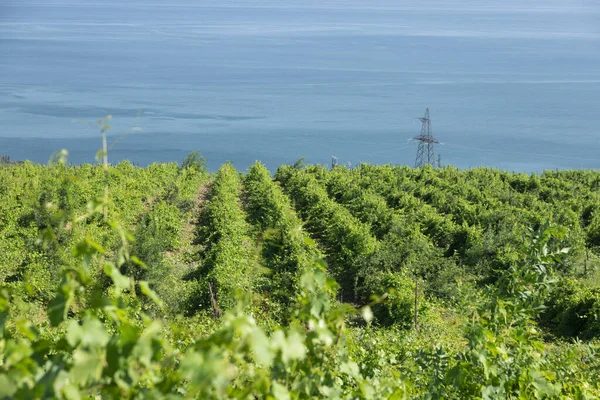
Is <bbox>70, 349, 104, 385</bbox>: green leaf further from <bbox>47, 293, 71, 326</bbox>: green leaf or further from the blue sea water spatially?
the blue sea water

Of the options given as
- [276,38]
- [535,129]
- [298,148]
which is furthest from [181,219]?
[276,38]

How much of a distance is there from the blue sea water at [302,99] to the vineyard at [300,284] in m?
8.85

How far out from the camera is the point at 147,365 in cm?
119

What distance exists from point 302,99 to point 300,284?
85.1 metres

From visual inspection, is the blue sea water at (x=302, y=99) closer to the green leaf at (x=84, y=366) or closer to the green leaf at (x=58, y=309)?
the green leaf at (x=58, y=309)

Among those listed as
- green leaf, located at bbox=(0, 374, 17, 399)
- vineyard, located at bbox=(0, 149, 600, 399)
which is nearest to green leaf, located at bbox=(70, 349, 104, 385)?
vineyard, located at bbox=(0, 149, 600, 399)

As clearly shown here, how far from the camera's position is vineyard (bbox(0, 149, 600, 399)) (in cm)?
129

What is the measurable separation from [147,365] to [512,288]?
211 centimetres

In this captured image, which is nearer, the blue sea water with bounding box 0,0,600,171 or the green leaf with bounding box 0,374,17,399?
the green leaf with bounding box 0,374,17,399

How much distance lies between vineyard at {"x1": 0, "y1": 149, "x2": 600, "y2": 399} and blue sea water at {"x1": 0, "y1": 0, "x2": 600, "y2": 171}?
8.85 metres

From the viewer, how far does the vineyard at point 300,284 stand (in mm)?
1286

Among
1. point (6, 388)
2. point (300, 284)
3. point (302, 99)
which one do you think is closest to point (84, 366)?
point (6, 388)

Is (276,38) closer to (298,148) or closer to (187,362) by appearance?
(298,148)

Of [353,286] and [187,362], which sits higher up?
[187,362]
